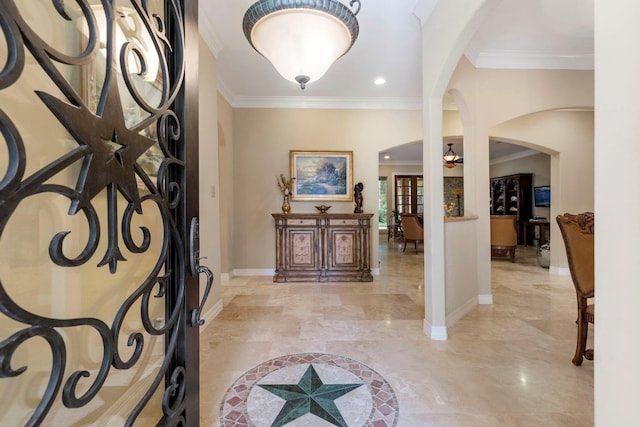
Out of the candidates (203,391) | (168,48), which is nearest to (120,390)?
(168,48)

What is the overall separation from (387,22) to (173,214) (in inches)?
112

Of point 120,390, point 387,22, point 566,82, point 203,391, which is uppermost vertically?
point 387,22

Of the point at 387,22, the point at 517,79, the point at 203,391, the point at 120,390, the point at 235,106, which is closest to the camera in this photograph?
the point at 120,390

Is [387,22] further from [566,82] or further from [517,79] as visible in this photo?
[566,82]

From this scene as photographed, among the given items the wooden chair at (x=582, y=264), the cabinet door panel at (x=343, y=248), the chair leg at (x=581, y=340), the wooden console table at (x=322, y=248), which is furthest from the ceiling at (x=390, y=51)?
the chair leg at (x=581, y=340)

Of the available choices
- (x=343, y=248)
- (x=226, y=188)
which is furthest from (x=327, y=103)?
(x=343, y=248)

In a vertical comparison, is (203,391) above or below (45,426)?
below

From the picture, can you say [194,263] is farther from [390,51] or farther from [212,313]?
[390,51]

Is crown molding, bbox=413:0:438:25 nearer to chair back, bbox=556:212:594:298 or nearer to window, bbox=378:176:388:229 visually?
chair back, bbox=556:212:594:298

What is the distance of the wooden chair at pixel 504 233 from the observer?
550 centimetres

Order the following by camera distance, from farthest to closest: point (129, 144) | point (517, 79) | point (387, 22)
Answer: point (517, 79) → point (387, 22) → point (129, 144)

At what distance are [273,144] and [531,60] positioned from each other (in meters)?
3.72

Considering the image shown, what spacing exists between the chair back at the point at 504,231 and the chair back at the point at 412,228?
63.9 inches

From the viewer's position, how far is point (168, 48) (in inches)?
31.8
